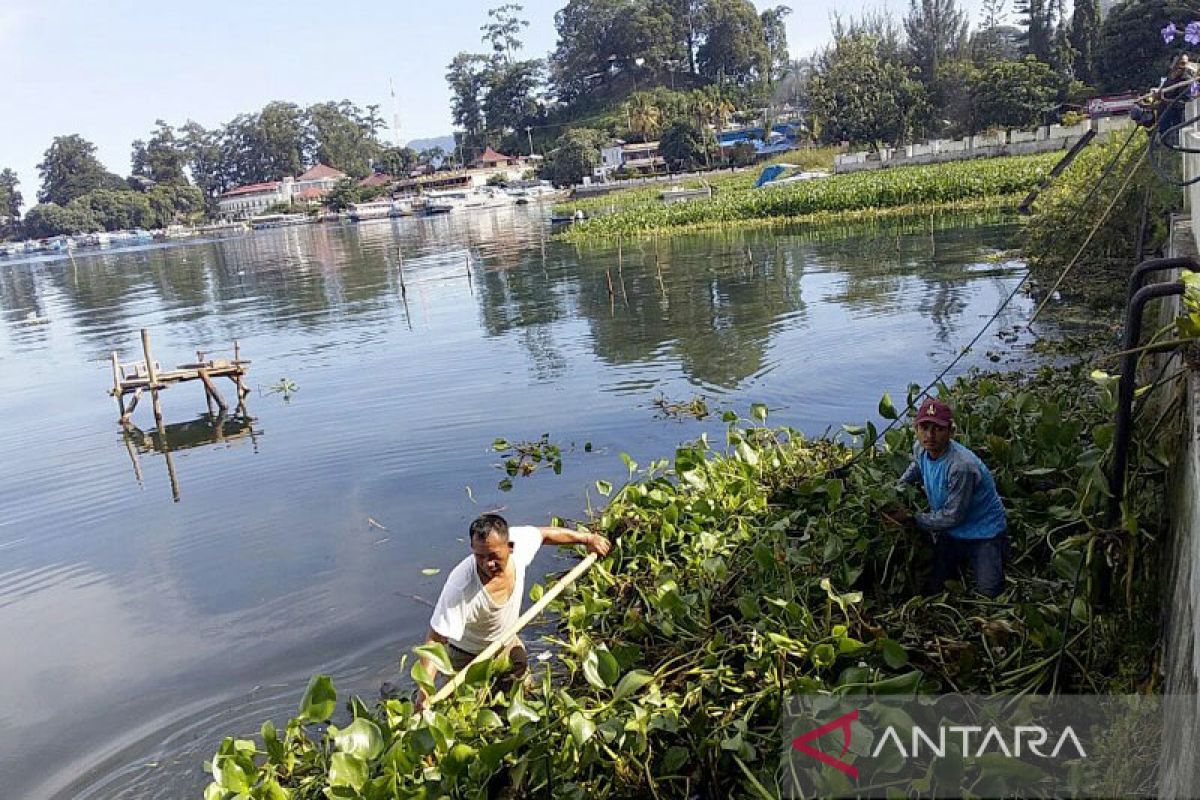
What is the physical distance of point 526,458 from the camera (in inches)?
424

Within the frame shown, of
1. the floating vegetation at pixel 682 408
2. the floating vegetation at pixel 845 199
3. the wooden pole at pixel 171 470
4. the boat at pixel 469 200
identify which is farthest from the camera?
the boat at pixel 469 200

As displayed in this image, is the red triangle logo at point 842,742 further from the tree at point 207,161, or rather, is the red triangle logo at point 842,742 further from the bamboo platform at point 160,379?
the tree at point 207,161

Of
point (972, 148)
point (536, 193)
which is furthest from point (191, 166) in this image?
point (972, 148)

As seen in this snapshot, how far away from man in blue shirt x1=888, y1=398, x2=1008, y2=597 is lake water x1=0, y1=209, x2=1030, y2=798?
399cm

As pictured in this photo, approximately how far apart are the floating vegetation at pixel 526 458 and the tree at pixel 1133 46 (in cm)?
4232

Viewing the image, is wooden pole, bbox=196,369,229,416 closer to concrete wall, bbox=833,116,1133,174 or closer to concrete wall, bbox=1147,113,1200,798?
concrete wall, bbox=1147,113,1200,798

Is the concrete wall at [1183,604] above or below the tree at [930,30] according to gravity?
below

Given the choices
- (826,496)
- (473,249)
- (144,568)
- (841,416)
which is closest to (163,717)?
(144,568)

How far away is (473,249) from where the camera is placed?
44.3 m

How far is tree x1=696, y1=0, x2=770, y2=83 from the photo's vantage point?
10512cm

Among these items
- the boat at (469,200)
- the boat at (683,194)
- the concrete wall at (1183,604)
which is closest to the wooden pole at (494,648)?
the concrete wall at (1183,604)

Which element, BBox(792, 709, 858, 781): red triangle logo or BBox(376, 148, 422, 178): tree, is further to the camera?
BBox(376, 148, 422, 178): tree

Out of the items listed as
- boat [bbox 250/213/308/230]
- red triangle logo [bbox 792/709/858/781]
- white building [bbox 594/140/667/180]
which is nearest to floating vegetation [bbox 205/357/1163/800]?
red triangle logo [bbox 792/709/858/781]

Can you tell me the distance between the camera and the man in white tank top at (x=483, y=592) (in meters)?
4.98
